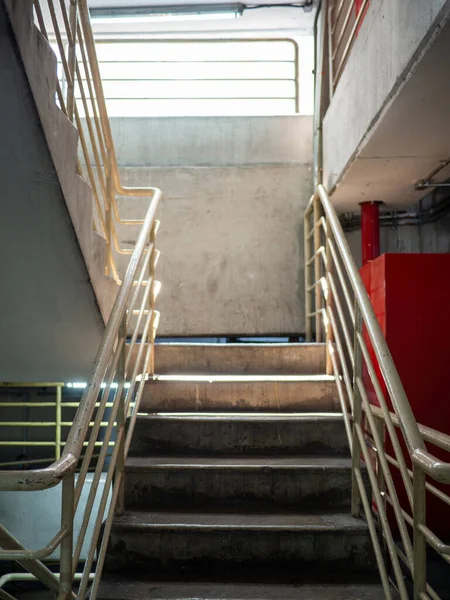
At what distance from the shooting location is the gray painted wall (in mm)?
2398

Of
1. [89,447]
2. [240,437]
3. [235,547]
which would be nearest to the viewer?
[89,447]

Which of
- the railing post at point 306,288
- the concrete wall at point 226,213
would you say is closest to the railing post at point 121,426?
the railing post at point 306,288

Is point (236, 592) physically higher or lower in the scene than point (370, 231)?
lower

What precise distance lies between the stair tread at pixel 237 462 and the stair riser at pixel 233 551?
0.38 meters

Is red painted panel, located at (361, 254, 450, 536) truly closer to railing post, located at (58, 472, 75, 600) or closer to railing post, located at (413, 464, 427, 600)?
railing post, located at (413, 464, 427, 600)

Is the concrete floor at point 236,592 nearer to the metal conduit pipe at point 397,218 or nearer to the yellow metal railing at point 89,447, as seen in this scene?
the yellow metal railing at point 89,447

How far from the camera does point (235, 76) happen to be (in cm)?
612

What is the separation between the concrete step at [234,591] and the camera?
2305mm

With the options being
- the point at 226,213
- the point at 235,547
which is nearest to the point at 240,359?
the point at 235,547

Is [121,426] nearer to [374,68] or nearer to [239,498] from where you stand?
[239,498]

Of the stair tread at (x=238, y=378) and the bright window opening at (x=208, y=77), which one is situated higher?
the bright window opening at (x=208, y=77)

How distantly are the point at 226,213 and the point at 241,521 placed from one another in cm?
374

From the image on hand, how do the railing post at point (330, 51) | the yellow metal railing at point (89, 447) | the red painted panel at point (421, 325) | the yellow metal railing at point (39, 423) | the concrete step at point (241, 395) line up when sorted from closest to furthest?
the yellow metal railing at point (89, 447) < the concrete step at point (241, 395) < the red painted panel at point (421, 325) < the railing post at point (330, 51) < the yellow metal railing at point (39, 423)

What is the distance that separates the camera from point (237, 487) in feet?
9.66
